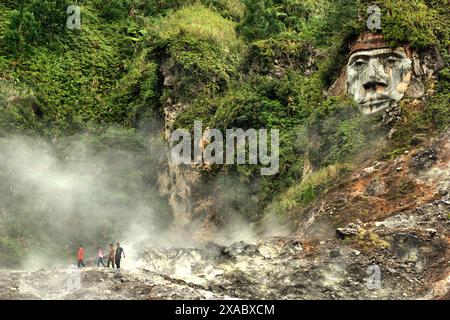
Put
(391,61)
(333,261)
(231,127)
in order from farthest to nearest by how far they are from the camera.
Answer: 1. (231,127)
2. (391,61)
3. (333,261)

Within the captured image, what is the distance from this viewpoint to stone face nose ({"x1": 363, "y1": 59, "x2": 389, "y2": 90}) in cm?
2636

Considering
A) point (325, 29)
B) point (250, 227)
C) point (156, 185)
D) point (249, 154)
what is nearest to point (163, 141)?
point (156, 185)

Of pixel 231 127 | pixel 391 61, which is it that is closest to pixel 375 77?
pixel 391 61

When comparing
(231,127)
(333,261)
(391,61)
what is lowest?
(333,261)

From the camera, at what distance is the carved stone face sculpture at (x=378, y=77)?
26141mm

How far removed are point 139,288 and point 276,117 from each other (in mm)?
12833

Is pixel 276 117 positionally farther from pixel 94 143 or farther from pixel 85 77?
pixel 85 77

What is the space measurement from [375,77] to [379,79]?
15 centimetres

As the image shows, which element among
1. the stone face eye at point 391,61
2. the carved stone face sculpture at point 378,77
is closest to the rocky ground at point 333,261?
the carved stone face sculpture at point 378,77

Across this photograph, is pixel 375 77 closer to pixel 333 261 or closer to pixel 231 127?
pixel 231 127

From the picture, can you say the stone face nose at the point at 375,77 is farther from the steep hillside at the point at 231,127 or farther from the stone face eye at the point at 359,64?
the stone face eye at the point at 359,64

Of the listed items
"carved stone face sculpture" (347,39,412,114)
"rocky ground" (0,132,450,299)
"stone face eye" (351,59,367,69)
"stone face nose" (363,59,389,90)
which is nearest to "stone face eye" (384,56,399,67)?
"carved stone face sculpture" (347,39,412,114)

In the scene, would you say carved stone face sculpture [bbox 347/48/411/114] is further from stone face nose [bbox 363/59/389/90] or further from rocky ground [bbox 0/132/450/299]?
rocky ground [bbox 0/132/450/299]

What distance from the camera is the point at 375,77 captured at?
2638 cm
